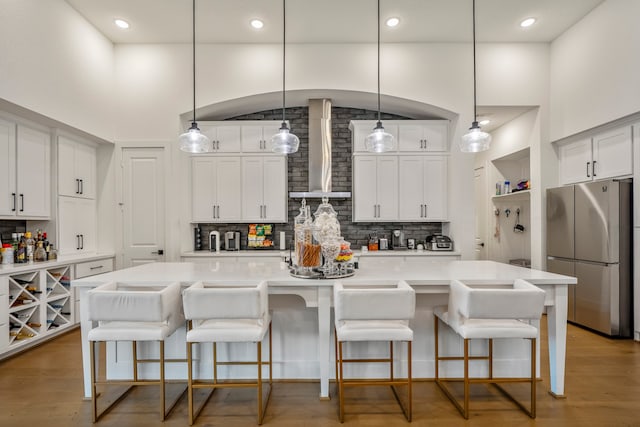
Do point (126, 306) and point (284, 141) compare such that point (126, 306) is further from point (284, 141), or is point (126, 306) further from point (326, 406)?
point (284, 141)

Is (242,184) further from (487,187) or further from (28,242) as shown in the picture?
(487,187)

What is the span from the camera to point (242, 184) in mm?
4824

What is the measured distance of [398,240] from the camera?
513 centimetres

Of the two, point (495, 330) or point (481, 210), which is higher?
point (481, 210)

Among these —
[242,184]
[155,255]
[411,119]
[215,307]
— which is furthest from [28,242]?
[411,119]

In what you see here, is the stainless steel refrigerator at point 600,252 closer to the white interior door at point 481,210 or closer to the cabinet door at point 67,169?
the white interior door at point 481,210

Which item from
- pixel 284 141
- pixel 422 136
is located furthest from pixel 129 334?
pixel 422 136

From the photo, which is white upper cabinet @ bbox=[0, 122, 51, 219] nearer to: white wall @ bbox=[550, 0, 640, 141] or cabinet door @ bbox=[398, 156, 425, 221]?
cabinet door @ bbox=[398, 156, 425, 221]

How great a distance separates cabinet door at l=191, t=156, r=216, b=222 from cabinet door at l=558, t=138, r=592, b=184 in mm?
4640

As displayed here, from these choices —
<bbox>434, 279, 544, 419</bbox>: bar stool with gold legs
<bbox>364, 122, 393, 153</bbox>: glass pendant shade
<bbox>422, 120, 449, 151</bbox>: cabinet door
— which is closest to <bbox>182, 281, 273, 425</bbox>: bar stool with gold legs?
<bbox>434, 279, 544, 419</bbox>: bar stool with gold legs

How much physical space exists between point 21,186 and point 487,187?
21.6ft

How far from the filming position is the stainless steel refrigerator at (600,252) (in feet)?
11.8

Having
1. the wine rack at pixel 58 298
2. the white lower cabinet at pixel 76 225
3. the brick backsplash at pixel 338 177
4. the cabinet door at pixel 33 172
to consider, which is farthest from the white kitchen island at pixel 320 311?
the brick backsplash at pixel 338 177

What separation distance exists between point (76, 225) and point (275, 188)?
248 cm
